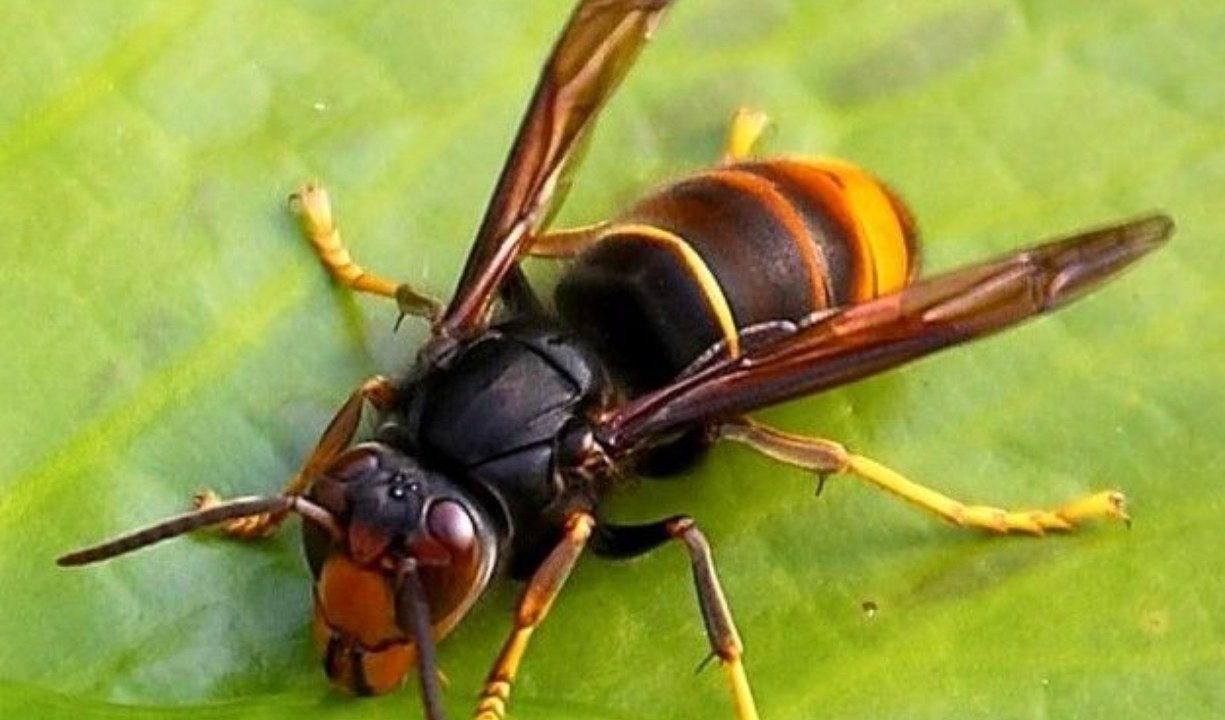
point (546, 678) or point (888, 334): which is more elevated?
point (888, 334)

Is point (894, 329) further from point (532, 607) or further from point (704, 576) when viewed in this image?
point (532, 607)

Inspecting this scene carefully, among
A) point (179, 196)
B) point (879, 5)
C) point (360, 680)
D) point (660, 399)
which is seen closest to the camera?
point (360, 680)

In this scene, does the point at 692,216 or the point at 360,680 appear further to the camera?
the point at 692,216

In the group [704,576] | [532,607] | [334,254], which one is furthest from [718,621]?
[334,254]

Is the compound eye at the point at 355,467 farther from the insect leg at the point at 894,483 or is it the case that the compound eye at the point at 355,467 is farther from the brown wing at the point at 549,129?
the insect leg at the point at 894,483

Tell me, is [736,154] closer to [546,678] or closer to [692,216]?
[692,216]

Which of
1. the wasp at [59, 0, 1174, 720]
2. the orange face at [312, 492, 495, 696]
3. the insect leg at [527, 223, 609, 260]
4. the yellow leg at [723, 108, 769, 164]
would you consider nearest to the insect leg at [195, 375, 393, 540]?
the wasp at [59, 0, 1174, 720]

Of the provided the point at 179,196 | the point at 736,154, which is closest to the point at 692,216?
the point at 736,154

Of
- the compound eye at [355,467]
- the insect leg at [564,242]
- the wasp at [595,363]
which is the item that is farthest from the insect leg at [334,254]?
the compound eye at [355,467]
